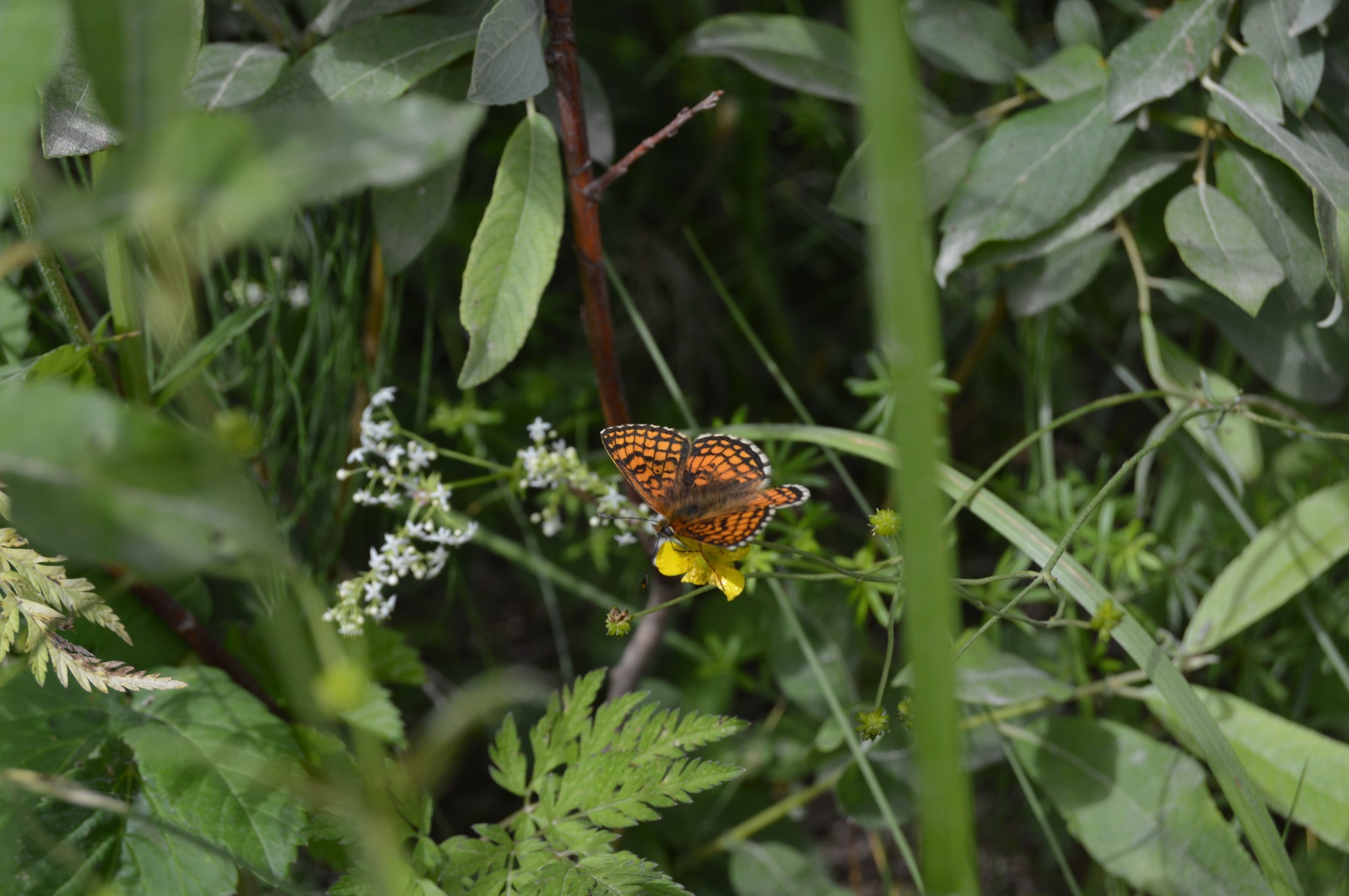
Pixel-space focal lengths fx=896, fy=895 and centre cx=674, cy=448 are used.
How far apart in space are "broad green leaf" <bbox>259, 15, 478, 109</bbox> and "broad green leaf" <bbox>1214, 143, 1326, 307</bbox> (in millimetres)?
1023

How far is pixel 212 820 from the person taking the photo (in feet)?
3.05

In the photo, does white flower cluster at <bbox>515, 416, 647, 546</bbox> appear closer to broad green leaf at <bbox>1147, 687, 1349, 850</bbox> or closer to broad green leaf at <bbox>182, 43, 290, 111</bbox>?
broad green leaf at <bbox>182, 43, 290, 111</bbox>

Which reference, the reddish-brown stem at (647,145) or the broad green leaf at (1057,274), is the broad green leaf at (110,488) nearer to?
the reddish-brown stem at (647,145)

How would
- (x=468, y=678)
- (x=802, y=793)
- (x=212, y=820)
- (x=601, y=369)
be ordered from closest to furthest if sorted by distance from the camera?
(x=212, y=820), (x=601, y=369), (x=802, y=793), (x=468, y=678)

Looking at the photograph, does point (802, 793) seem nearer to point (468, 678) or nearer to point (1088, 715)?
point (1088, 715)

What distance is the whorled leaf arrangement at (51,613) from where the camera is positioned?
2.84 feet

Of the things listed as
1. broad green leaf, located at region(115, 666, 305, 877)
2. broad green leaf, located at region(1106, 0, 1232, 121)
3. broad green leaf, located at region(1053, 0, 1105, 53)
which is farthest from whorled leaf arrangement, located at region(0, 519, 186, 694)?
broad green leaf, located at region(1053, 0, 1105, 53)

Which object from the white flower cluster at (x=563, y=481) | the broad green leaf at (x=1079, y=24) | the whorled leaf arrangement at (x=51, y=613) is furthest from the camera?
the broad green leaf at (x=1079, y=24)

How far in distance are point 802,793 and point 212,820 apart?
839mm

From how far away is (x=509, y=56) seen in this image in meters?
0.95

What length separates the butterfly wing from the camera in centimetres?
107

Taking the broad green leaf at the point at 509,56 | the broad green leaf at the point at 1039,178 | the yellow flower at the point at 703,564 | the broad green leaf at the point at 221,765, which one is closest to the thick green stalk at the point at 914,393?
the yellow flower at the point at 703,564

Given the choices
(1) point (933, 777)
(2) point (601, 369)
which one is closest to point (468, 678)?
(2) point (601, 369)

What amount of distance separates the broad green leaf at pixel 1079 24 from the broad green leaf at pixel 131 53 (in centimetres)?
126
